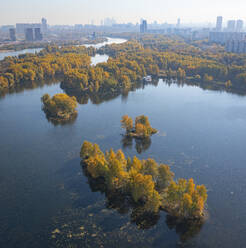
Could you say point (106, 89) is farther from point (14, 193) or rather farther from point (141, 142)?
point (14, 193)

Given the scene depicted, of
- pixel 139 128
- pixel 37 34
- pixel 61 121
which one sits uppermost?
pixel 37 34

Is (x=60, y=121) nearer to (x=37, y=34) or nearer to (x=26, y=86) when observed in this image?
(x=26, y=86)

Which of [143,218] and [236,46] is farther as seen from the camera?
[236,46]

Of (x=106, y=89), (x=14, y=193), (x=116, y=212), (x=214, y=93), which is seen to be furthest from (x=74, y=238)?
(x=214, y=93)

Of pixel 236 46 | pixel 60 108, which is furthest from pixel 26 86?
pixel 236 46

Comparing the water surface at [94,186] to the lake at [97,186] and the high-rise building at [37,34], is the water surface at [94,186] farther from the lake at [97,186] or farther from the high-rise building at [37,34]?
the high-rise building at [37,34]

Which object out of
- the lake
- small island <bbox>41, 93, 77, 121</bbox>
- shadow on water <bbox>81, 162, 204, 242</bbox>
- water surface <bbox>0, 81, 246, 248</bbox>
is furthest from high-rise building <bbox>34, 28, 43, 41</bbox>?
shadow on water <bbox>81, 162, 204, 242</bbox>

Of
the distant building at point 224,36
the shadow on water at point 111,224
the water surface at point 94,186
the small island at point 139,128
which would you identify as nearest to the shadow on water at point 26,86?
the water surface at point 94,186
